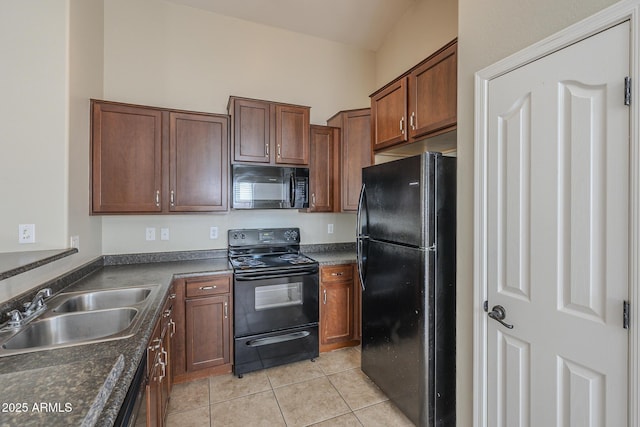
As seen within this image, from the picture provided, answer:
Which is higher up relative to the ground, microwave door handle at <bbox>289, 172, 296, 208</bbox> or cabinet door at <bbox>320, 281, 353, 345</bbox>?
microwave door handle at <bbox>289, 172, 296, 208</bbox>

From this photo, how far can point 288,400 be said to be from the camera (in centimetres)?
219

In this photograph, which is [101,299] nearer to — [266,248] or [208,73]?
[266,248]

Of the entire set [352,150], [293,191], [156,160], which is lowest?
[293,191]

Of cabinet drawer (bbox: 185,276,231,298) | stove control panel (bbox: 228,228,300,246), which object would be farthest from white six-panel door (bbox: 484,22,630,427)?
stove control panel (bbox: 228,228,300,246)

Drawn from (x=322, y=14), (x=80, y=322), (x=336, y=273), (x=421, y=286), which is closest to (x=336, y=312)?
(x=336, y=273)

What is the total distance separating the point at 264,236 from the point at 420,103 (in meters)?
1.94

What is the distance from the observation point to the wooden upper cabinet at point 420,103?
1.81 meters

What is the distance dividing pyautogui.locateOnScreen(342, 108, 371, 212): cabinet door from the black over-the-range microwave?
16.8 inches

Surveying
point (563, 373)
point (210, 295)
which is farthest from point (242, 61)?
point (563, 373)

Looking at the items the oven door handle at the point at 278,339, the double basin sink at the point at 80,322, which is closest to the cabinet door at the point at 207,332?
the oven door handle at the point at 278,339

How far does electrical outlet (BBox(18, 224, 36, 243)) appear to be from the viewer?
167 centimetres

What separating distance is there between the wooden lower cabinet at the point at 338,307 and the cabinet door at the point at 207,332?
0.90 meters

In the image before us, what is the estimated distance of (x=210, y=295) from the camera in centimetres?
242

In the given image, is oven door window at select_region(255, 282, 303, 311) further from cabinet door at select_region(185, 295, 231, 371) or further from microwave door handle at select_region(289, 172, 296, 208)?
microwave door handle at select_region(289, 172, 296, 208)
